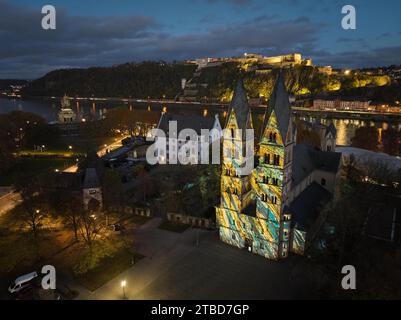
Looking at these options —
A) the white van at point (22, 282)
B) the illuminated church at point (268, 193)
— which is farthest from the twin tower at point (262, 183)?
the white van at point (22, 282)

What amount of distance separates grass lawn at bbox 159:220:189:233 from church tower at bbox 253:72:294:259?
1091cm

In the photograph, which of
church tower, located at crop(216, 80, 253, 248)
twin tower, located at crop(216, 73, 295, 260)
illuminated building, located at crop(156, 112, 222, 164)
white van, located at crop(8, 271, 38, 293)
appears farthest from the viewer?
illuminated building, located at crop(156, 112, 222, 164)

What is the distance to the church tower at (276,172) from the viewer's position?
99.1ft

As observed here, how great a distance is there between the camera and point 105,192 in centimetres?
4459

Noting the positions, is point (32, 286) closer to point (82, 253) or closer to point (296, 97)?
point (82, 253)

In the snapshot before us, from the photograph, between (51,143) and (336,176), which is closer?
(336,176)

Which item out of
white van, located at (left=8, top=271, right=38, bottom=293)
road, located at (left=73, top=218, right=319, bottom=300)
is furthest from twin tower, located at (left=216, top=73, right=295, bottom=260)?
white van, located at (left=8, top=271, right=38, bottom=293)

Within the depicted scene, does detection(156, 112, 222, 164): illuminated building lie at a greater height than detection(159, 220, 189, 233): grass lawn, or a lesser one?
greater

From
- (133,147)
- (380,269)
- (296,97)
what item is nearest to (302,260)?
(380,269)

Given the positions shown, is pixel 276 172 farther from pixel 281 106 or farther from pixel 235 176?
pixel 281 106

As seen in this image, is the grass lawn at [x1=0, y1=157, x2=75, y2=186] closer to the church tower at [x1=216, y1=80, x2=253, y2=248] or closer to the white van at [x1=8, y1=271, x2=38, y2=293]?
the white van at [x1=8, y1=271, x2=38, y2=293]

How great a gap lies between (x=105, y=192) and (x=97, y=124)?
220 ft

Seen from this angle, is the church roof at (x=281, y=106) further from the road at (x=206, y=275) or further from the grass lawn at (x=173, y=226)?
the grass lawn at (x=173, y=226)

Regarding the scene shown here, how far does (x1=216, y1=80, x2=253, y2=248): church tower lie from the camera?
3309 cm
